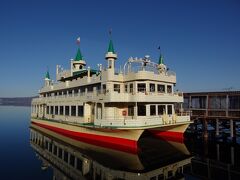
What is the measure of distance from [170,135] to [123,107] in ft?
28.0

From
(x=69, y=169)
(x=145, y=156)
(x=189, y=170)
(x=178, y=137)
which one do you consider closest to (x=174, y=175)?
(x=189, y=170)

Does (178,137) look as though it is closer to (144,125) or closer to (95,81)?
(144,125)

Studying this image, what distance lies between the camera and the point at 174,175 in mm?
21125

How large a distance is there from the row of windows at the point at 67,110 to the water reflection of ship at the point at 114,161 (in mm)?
4753

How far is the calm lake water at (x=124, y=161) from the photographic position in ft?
69.9

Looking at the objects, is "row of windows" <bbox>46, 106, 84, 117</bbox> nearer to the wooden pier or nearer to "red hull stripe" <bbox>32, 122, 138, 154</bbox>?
"red hull stripe" <bbox>32, 122, 138, 154</bbox>

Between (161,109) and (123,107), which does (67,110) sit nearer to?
(123,107)

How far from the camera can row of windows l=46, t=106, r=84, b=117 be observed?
117 feet

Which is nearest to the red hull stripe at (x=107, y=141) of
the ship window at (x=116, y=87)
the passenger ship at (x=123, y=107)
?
the passenger ship at (x=123, y=107)

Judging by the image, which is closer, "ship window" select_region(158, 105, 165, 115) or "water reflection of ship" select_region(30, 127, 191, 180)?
"water reflection of ship" select_region(30, 127, 191, 180)

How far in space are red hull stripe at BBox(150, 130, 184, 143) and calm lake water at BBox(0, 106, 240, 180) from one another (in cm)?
73

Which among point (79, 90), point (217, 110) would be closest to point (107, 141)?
point (79, 90)

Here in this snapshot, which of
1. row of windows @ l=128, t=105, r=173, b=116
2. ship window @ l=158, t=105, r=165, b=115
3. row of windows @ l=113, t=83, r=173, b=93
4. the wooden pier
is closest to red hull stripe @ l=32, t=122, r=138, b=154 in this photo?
row of windows @ l=128, t=105, r=173, b=116

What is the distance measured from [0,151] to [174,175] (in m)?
24.4
